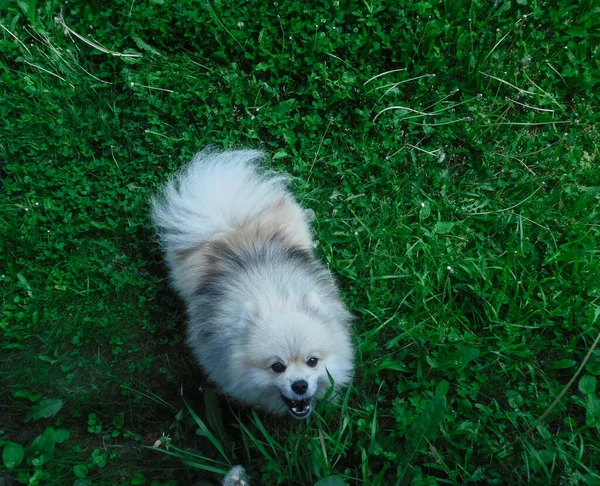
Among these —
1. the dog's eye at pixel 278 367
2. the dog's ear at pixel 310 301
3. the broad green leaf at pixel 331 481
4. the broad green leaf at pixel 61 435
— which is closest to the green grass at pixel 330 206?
the broad green leaf at pixel 61 435

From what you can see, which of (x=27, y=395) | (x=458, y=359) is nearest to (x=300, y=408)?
(x=458, y=359)

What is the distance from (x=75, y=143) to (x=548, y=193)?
3.12 m

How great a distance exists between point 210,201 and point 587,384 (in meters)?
2.29

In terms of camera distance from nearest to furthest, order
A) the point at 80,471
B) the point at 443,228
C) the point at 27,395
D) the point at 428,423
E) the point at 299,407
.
A: the point at 428,423, the point at 299,407, the point at 80,471, the point at 27,395, the point at 443,228

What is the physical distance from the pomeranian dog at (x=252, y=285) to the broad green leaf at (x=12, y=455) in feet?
3.38

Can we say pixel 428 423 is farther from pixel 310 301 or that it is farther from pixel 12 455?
pixel 12 455

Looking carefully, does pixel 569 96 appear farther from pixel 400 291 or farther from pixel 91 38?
pixel 91 38

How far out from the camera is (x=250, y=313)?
2.57m

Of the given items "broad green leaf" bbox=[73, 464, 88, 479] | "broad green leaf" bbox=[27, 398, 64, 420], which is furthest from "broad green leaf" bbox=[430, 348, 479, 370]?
"broad green leaf" bbox=[27, 398, 64, 420]

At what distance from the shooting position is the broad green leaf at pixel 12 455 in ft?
9.00

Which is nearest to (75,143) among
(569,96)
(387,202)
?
(387,202)

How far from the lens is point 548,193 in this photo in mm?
3424

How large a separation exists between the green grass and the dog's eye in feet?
1.45

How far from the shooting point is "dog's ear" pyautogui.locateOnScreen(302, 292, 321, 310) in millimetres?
2598
